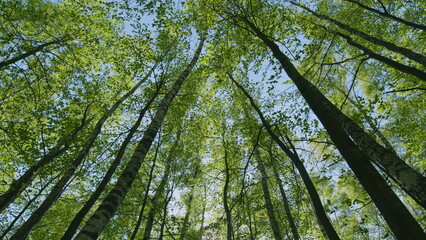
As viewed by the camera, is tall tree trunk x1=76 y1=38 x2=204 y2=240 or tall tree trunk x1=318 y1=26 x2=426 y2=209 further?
tall tree trunk x1=76 y1=38 x2=204 y2=240

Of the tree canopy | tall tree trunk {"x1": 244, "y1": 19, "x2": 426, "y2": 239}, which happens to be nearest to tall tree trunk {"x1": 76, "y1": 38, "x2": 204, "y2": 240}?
the tree canopy

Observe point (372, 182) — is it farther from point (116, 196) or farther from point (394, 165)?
point (116, 196)

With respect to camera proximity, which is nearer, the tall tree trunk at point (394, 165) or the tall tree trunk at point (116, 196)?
the tall tree trunk at point (394, 165)

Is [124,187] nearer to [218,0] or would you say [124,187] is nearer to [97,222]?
[97,222]

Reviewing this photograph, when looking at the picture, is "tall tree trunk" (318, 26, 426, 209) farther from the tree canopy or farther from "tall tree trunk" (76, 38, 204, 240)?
"tall tree trunk" (76, 38, 204, 240)

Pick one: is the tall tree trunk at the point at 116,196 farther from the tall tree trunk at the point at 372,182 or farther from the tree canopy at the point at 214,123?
the tall tree trunk at the point at 372,182

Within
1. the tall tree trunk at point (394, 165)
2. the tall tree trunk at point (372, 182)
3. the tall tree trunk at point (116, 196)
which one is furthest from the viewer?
the tall tree trunk at point (116, 196)

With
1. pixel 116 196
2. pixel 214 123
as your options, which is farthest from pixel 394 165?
pixel 214 123

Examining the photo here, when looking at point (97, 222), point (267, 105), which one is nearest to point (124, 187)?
point (97, 222)

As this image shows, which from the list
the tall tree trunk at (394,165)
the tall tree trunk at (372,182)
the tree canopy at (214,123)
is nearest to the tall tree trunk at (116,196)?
the tree canopy at (214,123)

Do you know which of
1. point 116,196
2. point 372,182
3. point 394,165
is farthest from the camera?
point 116,196

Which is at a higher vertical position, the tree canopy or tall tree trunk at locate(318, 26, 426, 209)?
the tree canopy

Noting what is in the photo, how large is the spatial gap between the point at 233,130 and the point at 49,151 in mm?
8037

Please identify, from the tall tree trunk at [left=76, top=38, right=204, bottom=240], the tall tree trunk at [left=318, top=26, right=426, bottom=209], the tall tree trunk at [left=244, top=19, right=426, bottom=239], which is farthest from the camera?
the tall tree trunk at [left=76, top=38, right=204, bottom=240]
